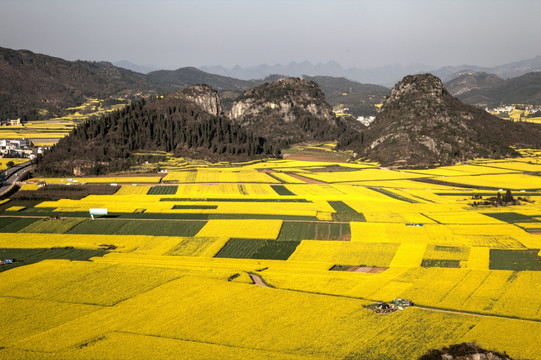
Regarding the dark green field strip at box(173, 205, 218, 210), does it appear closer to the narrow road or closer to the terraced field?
the terraced field

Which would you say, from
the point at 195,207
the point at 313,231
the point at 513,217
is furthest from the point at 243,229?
the point at 513,217

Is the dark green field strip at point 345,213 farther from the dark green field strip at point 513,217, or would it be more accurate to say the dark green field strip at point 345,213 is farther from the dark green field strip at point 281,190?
the dark green field strip at point 513,217

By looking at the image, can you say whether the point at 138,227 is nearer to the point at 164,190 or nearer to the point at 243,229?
the point at 243,229

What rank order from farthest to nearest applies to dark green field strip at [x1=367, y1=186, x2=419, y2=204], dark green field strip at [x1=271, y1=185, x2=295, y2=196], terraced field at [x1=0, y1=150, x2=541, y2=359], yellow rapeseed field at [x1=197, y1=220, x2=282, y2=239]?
1. dark green field strip at [x1=271, y1=185, x2=295, y2=196]
2. dark green field strip at [x1=367, y1=186, x2=419, y2=204]
3. yellow rapeseed field at [x1=197, y1=220, x2=282, y2=239]
4. terraced field at [x1=0, y1=150, x2=541, y2=359]

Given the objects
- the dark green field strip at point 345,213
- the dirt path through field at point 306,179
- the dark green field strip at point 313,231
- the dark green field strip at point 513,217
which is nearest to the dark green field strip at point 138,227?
the dark green field strip at point 313,231

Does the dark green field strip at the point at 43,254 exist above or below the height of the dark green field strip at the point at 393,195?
below

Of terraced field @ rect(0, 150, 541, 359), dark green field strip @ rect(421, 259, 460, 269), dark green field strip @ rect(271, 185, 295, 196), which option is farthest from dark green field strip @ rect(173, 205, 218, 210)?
dark green field strip @ rect(421, 259, 460, 269)

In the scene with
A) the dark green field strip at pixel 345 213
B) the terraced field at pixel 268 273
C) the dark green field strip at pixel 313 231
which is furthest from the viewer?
the dark green field strip at pixel 345 213
